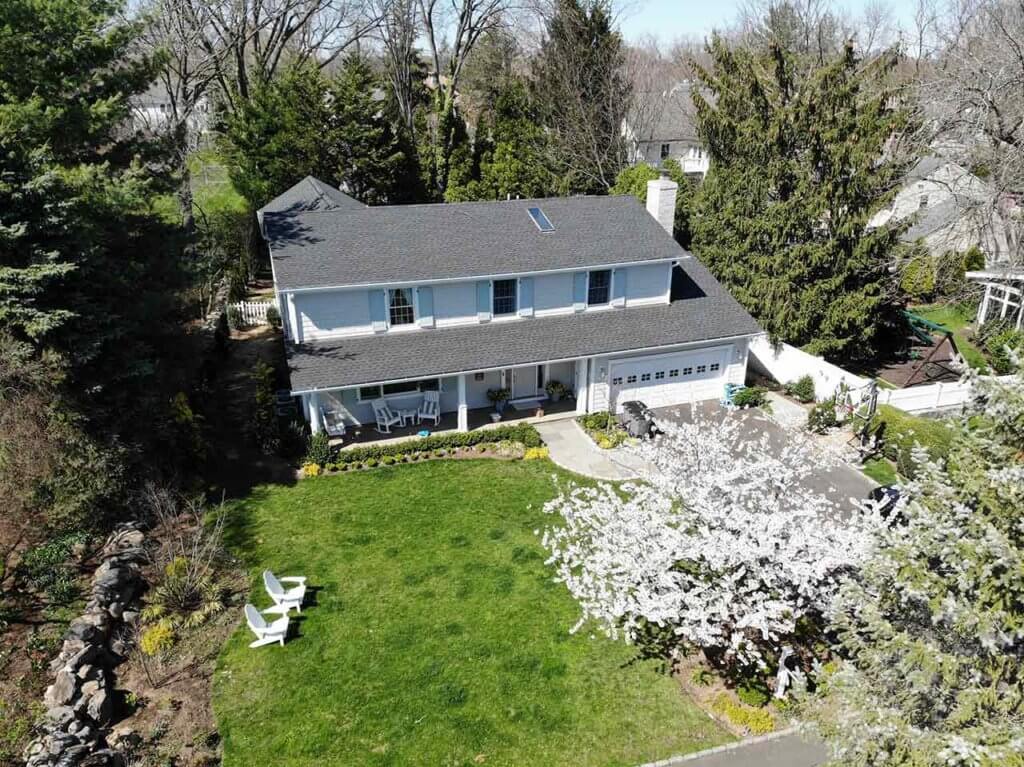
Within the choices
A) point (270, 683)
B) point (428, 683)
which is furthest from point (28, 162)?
point (428, 683)

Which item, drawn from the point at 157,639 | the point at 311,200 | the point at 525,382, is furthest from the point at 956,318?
the point at 157,639

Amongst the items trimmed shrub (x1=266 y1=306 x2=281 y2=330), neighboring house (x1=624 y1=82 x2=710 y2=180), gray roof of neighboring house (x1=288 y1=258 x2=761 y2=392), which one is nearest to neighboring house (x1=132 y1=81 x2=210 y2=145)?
trimmed shrub (x1=266 y1=306 x2=281 y2=330)

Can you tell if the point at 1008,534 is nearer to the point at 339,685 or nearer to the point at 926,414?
the point at 339,685

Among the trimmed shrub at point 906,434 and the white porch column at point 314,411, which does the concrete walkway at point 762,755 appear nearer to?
the trimmed shrub at point 906,434

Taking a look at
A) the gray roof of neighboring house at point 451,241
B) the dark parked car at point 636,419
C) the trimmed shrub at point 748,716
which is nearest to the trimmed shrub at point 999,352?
the gray roof of neighboring house at point 451,241

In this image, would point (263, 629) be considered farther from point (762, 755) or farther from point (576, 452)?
point (576, 452)

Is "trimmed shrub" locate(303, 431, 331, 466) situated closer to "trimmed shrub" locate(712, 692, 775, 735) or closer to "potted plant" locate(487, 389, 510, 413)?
"potted plant" locate(487, 389, 510, 413)

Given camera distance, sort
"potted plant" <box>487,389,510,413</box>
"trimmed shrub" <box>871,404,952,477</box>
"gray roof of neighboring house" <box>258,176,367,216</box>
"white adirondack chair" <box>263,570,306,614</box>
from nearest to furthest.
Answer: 1. "white adirondack chair" <box>263,570,306,614</box>
2. "trimmed shrub" <box>871,404,952,477</box>
3. "potted plant" <box>487,389,510,413</box>
4. "gray roof of neighboring house" <box>258,176,367,216</box>
